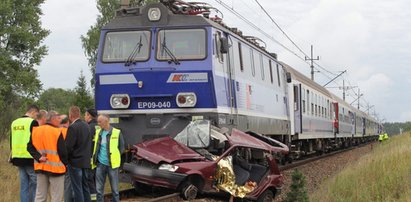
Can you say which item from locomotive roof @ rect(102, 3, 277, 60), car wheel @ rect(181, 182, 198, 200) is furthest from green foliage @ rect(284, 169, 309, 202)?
locomotive roof @ rect(102, 3, 277, 60)

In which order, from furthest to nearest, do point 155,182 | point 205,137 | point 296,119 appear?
point 296,119 → point 205,137 → point 155,182

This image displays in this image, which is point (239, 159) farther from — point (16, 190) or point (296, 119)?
point (296, 119)

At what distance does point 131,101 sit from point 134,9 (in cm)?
210

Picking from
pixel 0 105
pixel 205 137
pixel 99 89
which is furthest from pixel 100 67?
A: pixel 0 105

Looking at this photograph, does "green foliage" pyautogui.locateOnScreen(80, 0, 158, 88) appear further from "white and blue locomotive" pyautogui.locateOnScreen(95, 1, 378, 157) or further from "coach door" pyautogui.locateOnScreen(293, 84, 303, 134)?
"white and blue locomotive" pyautogui.locateOnScreen(95, 1, 378, 157)

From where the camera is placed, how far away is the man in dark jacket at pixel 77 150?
8.82 m

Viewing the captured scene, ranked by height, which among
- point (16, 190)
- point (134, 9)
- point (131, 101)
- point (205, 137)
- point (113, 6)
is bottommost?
point (16, 190)

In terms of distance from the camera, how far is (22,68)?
3306 cm

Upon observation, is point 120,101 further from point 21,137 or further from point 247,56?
point 247,56

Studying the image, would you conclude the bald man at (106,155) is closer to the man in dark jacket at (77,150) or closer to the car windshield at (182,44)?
the man in dark jacket at (77,150)

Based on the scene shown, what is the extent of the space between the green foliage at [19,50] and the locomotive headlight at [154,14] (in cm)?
2099

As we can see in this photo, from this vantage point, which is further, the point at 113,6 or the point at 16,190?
the point at 113,6

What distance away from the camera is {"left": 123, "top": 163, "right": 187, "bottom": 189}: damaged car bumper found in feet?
31.7

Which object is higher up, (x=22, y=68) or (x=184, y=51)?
(x=22, y=68)
